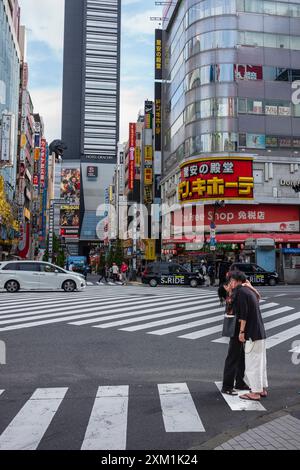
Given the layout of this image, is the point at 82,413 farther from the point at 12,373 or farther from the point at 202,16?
the point at 202,16

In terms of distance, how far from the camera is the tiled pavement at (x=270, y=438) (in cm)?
416

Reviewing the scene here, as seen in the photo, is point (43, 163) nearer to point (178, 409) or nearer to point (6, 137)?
point (6, 137)

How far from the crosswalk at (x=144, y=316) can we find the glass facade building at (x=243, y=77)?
1060 inches

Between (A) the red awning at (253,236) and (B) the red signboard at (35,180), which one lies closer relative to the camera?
(A) the red awning at (253,236)

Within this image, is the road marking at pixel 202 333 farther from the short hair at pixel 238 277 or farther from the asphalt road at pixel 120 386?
the short hair at pixel 238 277

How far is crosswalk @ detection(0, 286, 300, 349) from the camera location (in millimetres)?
11297

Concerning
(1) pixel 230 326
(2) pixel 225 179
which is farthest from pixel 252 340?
(2) pixel 225 179

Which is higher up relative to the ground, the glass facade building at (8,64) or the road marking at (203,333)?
the glass facade building at (8,64)

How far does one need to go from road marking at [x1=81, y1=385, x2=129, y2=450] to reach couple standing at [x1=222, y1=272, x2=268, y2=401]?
4.88 feet

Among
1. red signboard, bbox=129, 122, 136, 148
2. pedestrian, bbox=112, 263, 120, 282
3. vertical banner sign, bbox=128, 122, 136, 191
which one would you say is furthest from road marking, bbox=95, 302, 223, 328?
vertical banner sign, bbox=128, 122, 136, 191

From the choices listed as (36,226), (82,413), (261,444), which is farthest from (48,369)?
(36,226)

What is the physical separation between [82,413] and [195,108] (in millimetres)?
A: 41496

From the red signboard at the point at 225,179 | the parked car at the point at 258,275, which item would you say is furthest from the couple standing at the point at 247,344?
the red signboard at the point at 225,179

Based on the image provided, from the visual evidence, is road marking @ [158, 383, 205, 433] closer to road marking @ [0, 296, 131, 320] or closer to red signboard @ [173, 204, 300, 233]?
road marking @ [0, 296, 131, 320]
